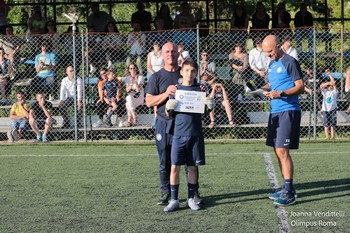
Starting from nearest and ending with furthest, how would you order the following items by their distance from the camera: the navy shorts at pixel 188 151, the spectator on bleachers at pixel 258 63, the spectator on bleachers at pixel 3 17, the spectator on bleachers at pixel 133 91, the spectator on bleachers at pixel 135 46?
the navy shorts at pixel 188 151, the spectator on bleachers at pixel 133 91, the spectator on bleachers at pixel 258 63, the spectator on bleachers at pixel 135 46, the spectator on bleachers at pixel 3 17

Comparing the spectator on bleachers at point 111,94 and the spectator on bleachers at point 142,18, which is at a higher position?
the spectator on bleachers at point 142,18

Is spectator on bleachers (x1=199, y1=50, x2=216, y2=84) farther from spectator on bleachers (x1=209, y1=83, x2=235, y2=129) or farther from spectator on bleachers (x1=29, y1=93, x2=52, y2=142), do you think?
spectator on bleachers (x1=29, y1=93, x2=52, y2=142)

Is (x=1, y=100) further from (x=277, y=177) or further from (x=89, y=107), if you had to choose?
(x=277, y=177)

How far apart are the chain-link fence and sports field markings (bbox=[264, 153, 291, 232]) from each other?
3.17 m

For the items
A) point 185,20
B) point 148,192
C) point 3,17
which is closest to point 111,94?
point 185,20

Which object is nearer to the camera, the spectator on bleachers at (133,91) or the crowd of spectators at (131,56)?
the spectator on bleachers at (133,91)

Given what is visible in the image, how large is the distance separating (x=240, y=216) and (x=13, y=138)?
8.54 metres

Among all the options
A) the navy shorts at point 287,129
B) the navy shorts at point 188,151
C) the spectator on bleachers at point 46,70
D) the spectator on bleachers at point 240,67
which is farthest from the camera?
the spectator on bleachers at point 46,70

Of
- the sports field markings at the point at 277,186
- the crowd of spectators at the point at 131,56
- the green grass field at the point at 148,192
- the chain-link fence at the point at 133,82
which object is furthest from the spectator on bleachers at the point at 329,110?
the sports field markings at the point at 277,186

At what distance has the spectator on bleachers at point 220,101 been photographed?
15531mm

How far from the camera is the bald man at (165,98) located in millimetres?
8359

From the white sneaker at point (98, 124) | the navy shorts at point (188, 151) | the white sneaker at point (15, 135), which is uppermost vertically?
the navy shorts at point (188, 151)

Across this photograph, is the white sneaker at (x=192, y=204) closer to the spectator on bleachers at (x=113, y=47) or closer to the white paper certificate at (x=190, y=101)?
the white paper certificate at (x=190, y=101)

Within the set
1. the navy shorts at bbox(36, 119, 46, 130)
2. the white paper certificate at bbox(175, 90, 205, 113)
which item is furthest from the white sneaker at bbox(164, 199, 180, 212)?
the navy shorts at bbox(36, 119, 46, 130)
